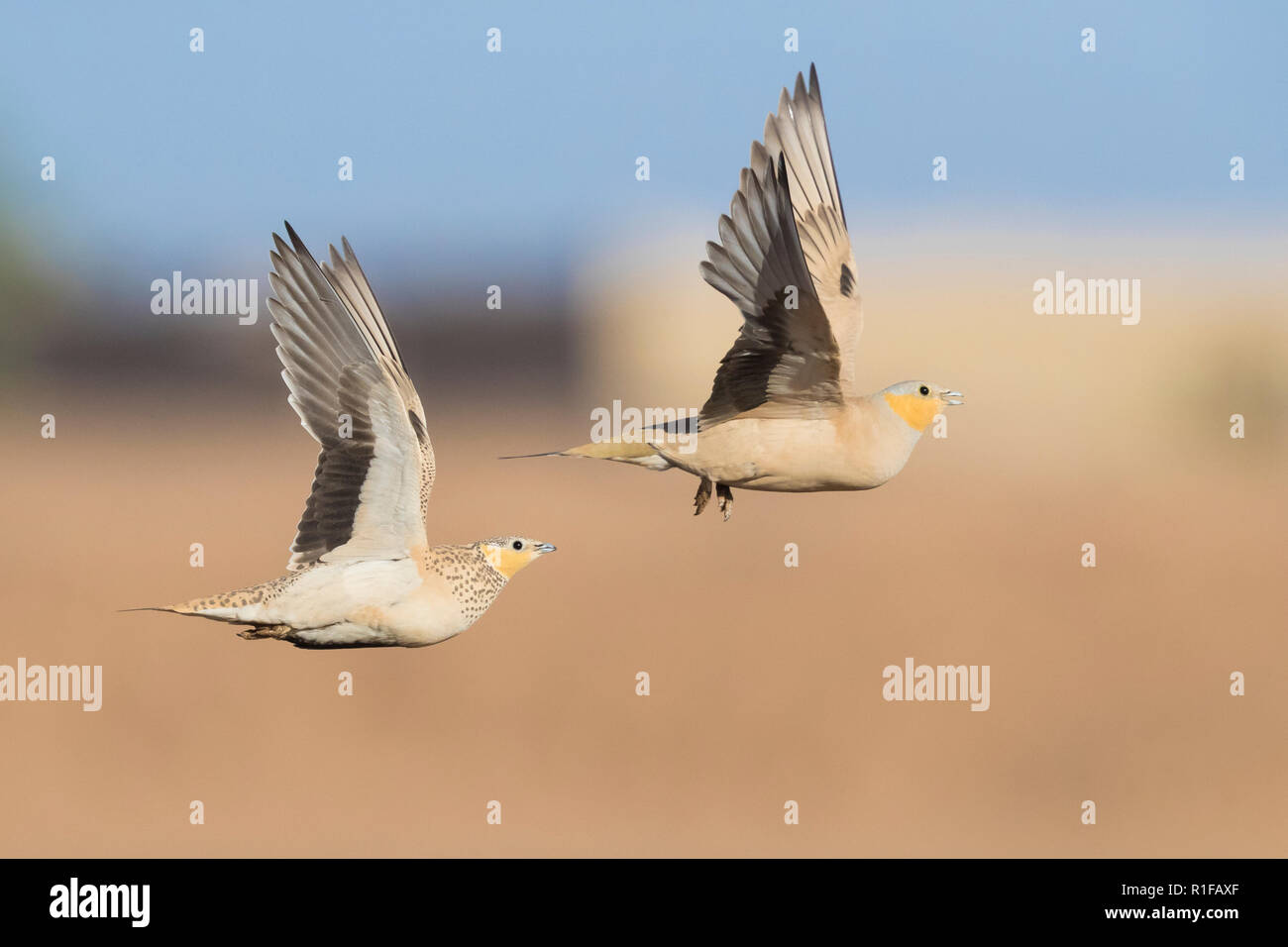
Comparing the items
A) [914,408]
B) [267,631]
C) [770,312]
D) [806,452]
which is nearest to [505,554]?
[267,631]

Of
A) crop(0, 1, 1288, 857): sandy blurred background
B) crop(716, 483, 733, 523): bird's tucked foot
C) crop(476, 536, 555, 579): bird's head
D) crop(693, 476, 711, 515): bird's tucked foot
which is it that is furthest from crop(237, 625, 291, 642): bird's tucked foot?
crop(0, 1, 1288, 857): sandy blurred background

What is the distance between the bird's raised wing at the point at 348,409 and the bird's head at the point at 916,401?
9.33 feet

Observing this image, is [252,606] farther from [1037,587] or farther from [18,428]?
[18,428]

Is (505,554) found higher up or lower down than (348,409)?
lower down

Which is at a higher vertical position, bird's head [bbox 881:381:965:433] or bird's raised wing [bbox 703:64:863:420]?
bird's raised wing [bbox 703:64:863:420]

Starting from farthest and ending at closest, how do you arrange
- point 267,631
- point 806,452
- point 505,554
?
point 806,452, point 505,554, point 267,631

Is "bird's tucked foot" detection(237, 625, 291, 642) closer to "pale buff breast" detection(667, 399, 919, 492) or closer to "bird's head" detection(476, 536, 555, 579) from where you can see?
"bird's head" detection(476, 536, 555, 579)

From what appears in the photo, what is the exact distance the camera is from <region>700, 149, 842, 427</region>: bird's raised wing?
882 centimetres

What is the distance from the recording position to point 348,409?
8.41m

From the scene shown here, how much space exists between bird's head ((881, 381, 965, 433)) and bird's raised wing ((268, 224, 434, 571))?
9.33 feet

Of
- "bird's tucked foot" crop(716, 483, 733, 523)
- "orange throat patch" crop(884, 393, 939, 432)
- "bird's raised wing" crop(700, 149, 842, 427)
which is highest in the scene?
"bird's raised wing" crop(700, 149, 842, 427)

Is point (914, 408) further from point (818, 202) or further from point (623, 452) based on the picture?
point (818, 202)

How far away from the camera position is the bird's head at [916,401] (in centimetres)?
956

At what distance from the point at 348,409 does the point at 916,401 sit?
3.35 meters
